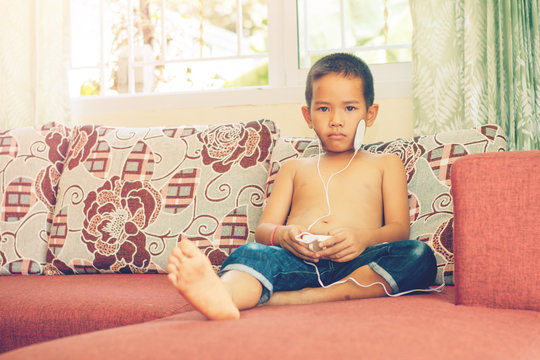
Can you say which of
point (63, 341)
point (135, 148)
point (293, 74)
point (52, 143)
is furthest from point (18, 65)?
point (63, 341)

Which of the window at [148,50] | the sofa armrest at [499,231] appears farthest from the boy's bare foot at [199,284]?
the window at [148,50]

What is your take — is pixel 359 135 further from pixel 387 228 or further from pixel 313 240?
pixel 313 240

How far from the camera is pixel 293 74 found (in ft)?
7.95

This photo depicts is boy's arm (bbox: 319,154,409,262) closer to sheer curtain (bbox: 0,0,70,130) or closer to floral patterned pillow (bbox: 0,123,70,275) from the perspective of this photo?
floral patterned pillow (bbox: 0,123,70,275)

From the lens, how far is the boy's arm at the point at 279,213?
141cm

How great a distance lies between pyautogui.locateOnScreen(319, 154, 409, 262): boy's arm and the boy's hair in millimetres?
244

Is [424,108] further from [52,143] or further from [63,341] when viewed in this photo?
[63,341]

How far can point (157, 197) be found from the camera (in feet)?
6.05

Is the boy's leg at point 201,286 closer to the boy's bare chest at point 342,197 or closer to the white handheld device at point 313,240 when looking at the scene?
the white handheld device at point 313,240

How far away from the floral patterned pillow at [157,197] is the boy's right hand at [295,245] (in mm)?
366

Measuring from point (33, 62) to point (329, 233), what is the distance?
76.2 inches

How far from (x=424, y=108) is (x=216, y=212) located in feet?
2.96

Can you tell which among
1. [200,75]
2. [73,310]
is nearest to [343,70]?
[73,310]

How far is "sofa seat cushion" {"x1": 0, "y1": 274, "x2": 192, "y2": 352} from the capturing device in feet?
4.30
